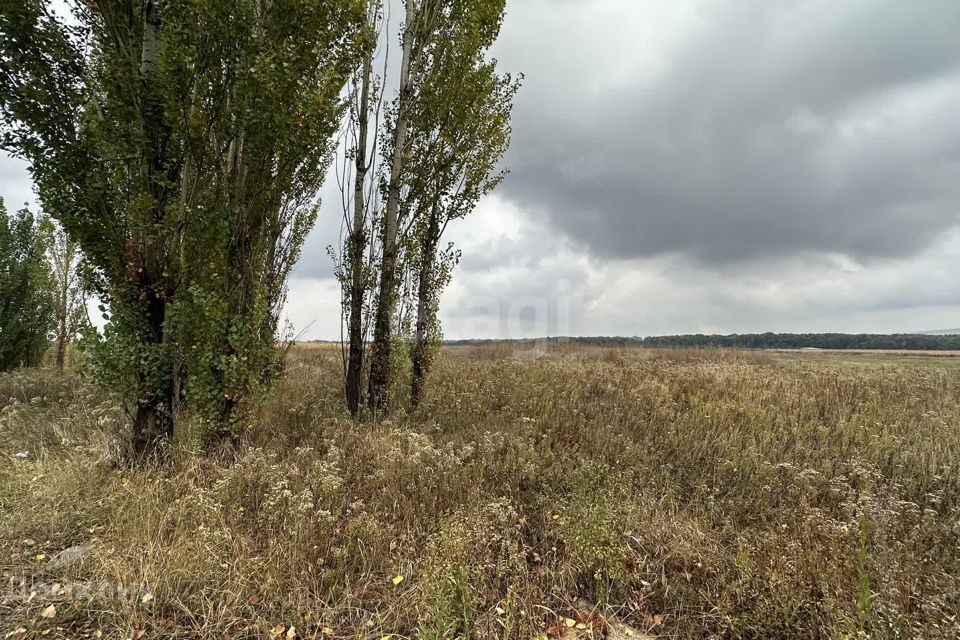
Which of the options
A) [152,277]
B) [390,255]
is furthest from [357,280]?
[152,277]

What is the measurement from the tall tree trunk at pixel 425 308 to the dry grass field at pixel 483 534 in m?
1.96

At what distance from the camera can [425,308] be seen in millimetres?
9344

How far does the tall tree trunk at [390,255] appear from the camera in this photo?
8.40m

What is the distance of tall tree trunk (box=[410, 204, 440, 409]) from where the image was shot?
9.08 meters

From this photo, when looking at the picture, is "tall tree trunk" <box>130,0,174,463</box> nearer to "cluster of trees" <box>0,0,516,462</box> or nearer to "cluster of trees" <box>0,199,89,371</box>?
"cluster of trees" <box>0,0,516,462</box>

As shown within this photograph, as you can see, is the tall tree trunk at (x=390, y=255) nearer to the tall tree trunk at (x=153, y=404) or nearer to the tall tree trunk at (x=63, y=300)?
the tall tree trunk at (x=153, y=404)

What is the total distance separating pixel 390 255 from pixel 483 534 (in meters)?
6.26

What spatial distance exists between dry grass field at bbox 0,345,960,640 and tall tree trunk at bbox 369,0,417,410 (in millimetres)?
1274

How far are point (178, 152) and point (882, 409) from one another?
14264mm

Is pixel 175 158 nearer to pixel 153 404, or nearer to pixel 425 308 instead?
pixel 153 404

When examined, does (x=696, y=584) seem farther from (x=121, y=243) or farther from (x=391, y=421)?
A: (x=121, y=243)

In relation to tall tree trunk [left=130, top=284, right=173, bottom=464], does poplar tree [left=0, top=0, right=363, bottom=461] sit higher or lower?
higher

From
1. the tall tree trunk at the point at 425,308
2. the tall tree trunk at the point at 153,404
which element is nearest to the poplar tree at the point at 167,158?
the tall tree trunk at the point at 153,404

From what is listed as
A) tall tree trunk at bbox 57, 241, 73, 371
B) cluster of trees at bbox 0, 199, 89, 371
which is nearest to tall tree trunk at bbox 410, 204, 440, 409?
cluster of trees at bbox 0, 199, 89, 371
